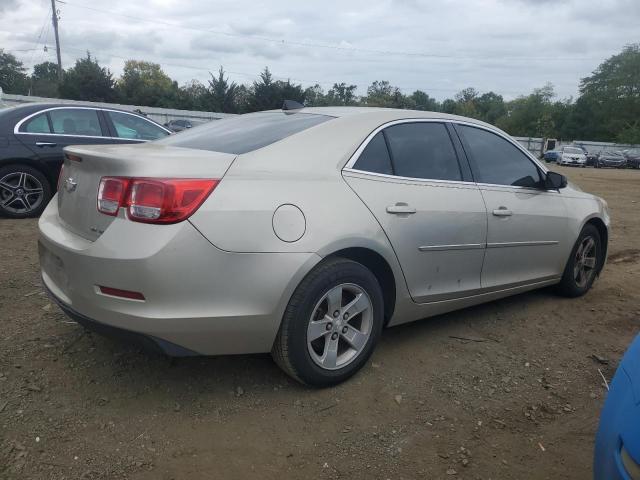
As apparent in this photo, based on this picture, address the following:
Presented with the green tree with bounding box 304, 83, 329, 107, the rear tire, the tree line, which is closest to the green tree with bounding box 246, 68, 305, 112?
the tree line

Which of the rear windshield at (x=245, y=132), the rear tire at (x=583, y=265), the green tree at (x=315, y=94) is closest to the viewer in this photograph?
the rear windshield at (x=245, y=132)

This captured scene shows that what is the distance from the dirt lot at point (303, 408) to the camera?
7.89ft

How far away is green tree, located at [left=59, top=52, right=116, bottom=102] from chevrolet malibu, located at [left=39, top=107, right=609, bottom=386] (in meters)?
51.6

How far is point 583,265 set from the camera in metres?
4.80

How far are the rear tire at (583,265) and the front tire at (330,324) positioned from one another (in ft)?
7.44

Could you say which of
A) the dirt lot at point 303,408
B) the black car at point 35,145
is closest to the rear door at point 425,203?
the dirt lot at point 303,408

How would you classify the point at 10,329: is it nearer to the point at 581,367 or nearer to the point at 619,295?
the point at 581,367

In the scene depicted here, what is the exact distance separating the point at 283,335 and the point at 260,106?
1939 inches

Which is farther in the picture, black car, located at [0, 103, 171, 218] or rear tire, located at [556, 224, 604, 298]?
black car, located at [0, 103, 171, 218]

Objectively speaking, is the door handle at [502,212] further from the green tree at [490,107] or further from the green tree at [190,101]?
the green tree at [490,107]

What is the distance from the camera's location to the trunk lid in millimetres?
2523

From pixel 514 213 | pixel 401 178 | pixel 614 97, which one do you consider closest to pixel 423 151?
pixel 401 178

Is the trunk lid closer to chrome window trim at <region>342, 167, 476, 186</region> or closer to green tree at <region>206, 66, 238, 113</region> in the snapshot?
chrome window trim at <region>342, 167, 476, 186</region>

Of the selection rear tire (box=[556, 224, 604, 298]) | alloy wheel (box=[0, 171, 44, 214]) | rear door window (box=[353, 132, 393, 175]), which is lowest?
alloy wheel (box=[0, 171, 44, 214])
